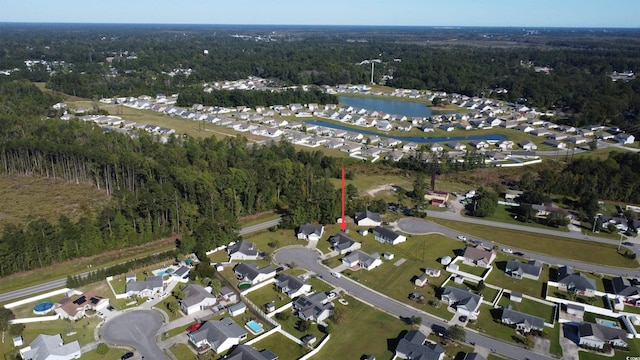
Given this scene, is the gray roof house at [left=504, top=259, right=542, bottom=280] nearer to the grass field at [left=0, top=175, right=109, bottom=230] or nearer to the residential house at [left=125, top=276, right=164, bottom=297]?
the residential house at [left=125, top=276, right=164, bottom=297]

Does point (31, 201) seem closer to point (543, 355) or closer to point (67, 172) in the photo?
point (67, 172)

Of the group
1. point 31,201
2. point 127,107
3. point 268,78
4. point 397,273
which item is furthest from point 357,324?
point 268,78

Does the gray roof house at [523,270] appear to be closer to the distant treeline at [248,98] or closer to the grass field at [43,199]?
the grass field at [43,199]

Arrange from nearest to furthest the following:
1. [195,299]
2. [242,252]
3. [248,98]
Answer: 1. [195,299]
2. [242,252]
3. [248,98]

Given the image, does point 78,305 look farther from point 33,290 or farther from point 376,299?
point 376,299

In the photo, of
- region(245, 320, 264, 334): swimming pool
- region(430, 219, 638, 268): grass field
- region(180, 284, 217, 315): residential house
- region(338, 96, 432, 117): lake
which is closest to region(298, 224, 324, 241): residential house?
region(180, 284, 217, 315): residential house

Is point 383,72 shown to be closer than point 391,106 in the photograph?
No

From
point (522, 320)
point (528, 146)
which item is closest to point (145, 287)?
point (522, 320)
